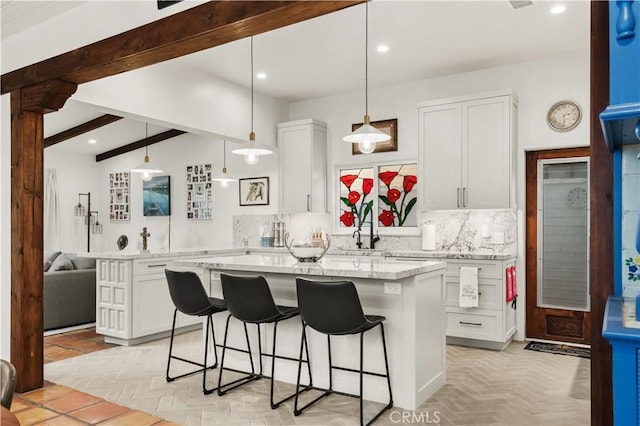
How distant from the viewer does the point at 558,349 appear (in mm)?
4844

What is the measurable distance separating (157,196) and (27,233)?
4.85 m

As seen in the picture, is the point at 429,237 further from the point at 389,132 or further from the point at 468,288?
the point at 389,132

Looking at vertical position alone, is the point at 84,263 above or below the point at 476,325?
above

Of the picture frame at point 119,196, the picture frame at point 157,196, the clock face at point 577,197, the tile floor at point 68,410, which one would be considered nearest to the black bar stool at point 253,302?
the tile floor at point 68,410

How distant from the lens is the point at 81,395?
3.56 meters

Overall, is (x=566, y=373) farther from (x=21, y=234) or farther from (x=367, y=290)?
(x=21, y=234)

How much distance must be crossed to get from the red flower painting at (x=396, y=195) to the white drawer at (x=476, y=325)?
1.47m

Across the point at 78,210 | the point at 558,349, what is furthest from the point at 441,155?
the point at 78,210

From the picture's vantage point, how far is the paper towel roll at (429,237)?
562 centimetres

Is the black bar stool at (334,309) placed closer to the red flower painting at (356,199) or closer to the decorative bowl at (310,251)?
the decorative bowl at (310,251)

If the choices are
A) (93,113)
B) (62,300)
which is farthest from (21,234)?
(93,113)

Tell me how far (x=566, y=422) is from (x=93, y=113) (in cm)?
733

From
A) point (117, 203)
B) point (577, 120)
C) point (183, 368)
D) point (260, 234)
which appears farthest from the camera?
point (117, 203)

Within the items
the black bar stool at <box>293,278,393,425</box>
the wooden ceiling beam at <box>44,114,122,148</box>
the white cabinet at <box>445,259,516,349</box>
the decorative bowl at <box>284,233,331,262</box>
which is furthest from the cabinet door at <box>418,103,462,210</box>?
the wooden ceiling beam at <box>44,114,122,148</box>
